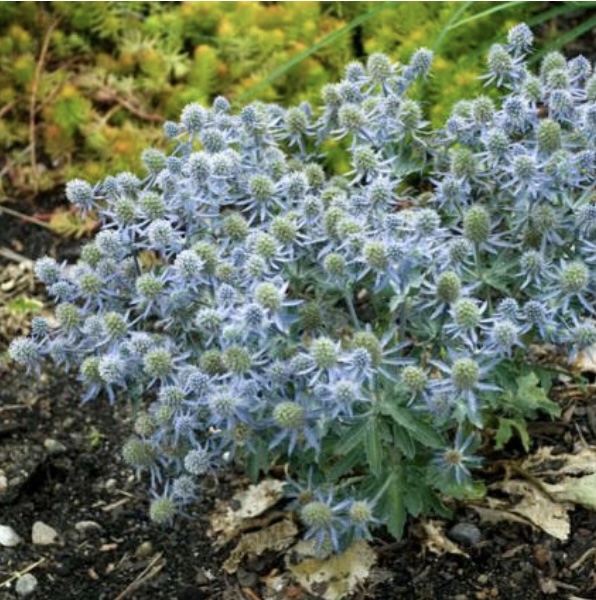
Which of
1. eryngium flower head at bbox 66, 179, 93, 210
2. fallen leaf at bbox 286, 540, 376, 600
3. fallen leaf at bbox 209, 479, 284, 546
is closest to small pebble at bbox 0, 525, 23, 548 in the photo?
fallen leaf at bbox 209, 479, 284, 546

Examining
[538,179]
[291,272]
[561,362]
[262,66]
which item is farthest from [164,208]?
[262,66]

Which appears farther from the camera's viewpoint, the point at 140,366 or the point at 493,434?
the point at 493,434

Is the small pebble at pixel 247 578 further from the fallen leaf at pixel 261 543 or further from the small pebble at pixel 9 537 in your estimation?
the small pebble at pixel 9 537

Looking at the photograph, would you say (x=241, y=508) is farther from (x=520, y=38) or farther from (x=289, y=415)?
(x=520, y=38)

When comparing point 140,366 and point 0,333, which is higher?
point 140,366

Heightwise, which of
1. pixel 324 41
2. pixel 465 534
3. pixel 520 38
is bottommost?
pixel 465 534

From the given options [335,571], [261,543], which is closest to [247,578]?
[261,543]

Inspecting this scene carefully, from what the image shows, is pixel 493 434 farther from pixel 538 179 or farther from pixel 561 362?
pixel 538 179

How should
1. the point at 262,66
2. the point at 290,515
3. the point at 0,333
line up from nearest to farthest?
the point at 290,515 < the point at 0,333 < the point at 262,66
